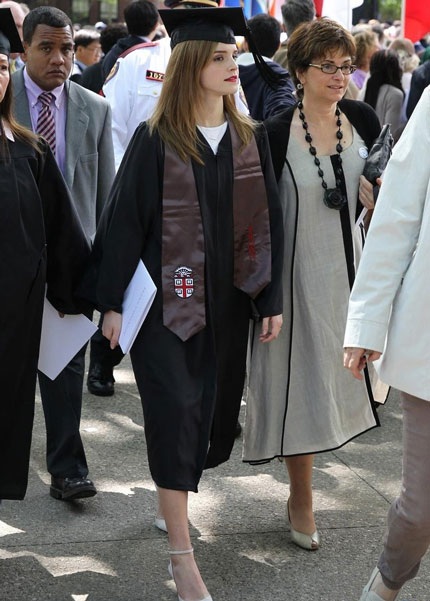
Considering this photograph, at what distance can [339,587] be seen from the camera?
3.94 metres

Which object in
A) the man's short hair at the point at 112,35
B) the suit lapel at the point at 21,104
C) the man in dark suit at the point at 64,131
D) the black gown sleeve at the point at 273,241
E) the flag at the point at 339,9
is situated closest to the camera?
the black gown sleeve at the point at 273,241

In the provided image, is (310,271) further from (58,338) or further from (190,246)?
(58,338)

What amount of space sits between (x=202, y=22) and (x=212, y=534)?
191 centimetres

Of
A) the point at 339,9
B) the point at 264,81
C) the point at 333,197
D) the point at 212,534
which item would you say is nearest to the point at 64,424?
the point at 212,534

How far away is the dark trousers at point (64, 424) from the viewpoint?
15.5ft

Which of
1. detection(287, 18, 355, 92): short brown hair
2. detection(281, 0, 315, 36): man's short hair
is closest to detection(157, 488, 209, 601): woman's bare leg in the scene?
detection(287, 18, 355, 92): short brown hair

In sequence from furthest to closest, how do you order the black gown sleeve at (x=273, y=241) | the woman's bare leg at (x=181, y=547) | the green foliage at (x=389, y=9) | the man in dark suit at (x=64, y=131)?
the green foliage at (x=389, y=9), the man in dark suit at (x=64, y=131), the black gown sleeve at (x=273, y=241), the woman's bare leg at (x=181, y=547)

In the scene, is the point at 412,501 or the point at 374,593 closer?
the point at 412,501

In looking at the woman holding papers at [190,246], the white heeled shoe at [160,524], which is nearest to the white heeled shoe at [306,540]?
the white heeled shoe at [160,524]

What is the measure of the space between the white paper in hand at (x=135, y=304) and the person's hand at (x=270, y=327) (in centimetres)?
47

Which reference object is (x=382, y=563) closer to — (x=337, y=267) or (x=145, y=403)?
(x=145, y=403)

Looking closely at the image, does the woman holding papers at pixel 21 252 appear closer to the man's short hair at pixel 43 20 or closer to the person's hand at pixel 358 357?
the man's short hair at pixel 43 20

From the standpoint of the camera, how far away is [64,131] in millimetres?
5004

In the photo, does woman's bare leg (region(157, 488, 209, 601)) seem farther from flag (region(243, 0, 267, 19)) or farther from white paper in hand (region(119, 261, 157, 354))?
flag (region(243, 0, 267, 19))
